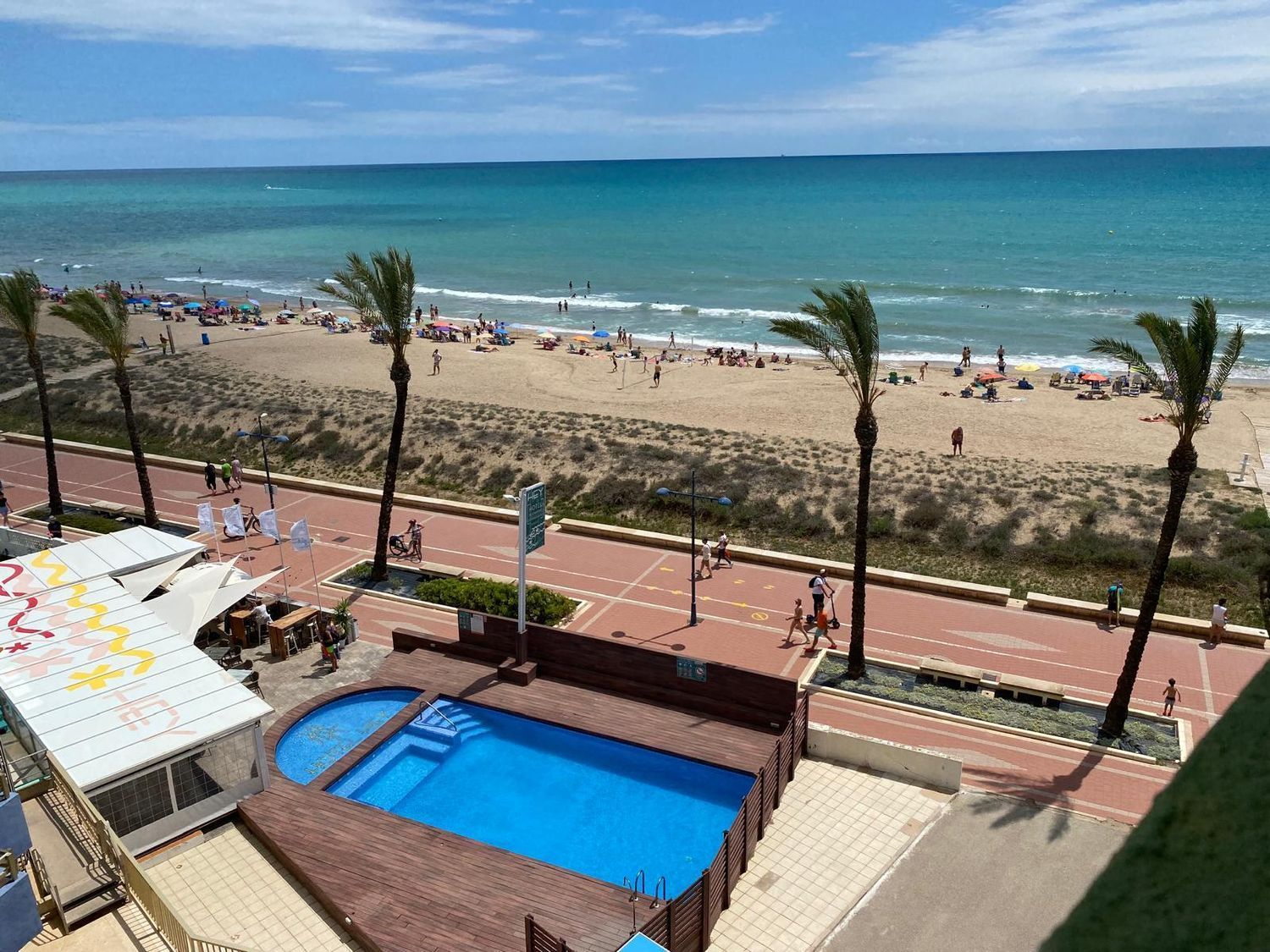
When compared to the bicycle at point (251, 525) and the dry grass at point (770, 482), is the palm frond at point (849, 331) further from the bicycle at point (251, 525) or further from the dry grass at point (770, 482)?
the bicycle at point (251, 525)

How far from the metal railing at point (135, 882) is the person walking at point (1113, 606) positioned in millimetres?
19984

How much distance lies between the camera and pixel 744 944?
1250 cm

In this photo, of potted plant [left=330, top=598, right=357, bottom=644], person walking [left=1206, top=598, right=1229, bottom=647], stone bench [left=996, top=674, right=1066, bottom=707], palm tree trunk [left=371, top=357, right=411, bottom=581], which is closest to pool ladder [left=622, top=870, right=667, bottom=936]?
stone bench [left=996, top=674, right=1066, bottom=707]

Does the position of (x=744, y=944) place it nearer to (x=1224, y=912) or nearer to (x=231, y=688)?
(x=231, y=688)

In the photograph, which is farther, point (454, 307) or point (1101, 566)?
point (454, 307)

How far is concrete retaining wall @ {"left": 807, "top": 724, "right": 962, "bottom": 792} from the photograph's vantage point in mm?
15758

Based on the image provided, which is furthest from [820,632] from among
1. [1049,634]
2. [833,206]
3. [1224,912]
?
[833,206]

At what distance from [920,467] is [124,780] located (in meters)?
25.8

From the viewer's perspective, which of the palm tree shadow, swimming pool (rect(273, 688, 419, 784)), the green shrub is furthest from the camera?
→ the green shrub

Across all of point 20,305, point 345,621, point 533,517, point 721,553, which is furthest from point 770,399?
point 20,305

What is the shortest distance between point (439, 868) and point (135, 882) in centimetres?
500

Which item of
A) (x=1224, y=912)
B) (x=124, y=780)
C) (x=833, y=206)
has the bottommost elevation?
(x=124, y=780)

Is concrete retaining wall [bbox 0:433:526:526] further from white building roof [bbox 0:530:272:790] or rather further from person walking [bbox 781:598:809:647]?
white building roof [bbox 0:530:272:790]

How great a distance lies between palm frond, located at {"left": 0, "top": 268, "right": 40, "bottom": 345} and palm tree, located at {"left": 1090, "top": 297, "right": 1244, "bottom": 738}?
2923cm
